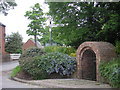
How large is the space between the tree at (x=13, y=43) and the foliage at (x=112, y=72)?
27.5 metres

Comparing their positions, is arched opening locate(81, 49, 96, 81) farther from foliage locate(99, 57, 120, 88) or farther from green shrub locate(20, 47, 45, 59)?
green shrub locate(20, 47, 45, 59)

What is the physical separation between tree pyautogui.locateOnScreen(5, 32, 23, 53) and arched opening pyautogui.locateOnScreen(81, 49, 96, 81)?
25173 millimetres

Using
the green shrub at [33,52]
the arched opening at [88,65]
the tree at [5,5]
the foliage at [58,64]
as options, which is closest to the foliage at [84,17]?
the arched opening at [88,65]

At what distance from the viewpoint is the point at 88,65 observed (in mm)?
11930

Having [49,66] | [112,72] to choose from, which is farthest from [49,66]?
[112,72]

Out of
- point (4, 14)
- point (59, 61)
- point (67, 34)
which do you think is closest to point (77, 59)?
point (59, 61)

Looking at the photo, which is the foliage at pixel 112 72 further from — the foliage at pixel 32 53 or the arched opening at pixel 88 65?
the foliage at pixel 32 53

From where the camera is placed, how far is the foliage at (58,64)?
11.9m

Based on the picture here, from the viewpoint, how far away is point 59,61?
12.0 meters

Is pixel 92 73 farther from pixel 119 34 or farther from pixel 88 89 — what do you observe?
pixel 88 89

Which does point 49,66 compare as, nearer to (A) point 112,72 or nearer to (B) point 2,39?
(A) point 112,72

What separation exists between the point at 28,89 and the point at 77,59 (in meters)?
4.43

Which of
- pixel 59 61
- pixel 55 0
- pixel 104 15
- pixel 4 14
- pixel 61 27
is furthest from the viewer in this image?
pixel 4 14

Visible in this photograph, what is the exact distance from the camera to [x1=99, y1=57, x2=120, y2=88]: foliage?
8391 millimetres
